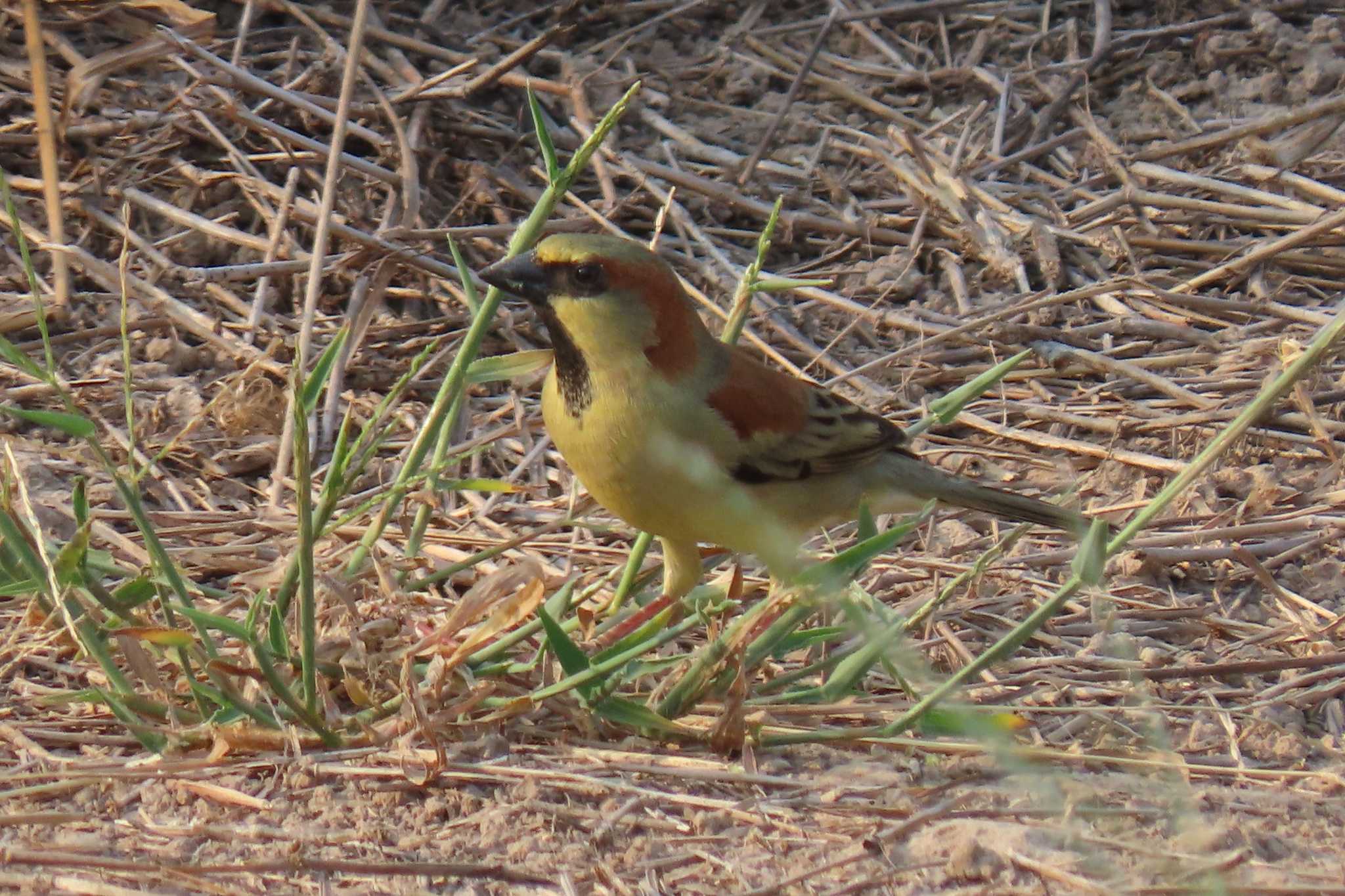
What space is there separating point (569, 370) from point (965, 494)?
1306 mm

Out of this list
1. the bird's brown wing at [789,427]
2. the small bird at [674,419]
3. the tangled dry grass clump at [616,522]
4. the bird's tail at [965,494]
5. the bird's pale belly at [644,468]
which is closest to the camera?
the tangled dry grass clump at [616,522]

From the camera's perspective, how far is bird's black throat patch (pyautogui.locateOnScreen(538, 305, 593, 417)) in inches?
152

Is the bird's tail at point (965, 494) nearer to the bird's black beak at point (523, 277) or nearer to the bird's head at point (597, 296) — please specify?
the bird's head at point (597, 296)

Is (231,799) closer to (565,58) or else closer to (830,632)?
(830,632)

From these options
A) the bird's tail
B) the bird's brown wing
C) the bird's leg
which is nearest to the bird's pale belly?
the bird's leg

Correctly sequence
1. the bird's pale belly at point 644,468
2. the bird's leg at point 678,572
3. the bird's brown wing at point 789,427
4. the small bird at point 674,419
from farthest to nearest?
the bird's brown wing at point 789,427
the bird's leg at point 678,572
the small bird at point 674,419
the bird's pale belly at point 644,468

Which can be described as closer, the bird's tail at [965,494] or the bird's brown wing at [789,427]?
the bird's brown wing at [789,427]

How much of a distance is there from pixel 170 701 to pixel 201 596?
695 mm

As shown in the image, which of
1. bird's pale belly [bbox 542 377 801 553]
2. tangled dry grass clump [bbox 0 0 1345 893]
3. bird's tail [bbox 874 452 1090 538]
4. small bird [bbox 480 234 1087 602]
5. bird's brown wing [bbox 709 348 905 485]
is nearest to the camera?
tangled dry grass clump [bbox 0 0 1345 893]

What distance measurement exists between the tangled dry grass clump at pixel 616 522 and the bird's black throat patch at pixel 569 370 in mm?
264

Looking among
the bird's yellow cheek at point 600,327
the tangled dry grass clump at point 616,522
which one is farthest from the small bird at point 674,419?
the tangled dry grass clump at point 616,522

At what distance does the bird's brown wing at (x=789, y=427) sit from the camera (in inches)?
164

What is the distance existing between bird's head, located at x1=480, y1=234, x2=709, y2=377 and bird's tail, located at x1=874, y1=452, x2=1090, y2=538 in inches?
40.9

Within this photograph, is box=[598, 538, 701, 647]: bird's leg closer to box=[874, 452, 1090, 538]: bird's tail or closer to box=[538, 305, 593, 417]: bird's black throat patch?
box=[538, 305, 593, 417]: bird's black throat patch
